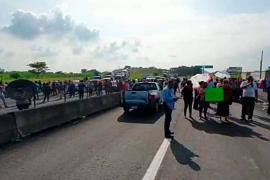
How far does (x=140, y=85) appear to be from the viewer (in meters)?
22.8

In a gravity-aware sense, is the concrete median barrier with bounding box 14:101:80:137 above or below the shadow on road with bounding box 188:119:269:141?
above

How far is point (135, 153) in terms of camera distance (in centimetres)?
965

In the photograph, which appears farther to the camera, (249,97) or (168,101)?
(249,97)

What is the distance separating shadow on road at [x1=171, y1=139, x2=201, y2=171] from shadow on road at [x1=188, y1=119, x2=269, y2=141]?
279 cm

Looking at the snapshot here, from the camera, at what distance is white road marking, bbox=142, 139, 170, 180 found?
7.39m

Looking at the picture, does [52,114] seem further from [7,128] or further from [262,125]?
[262,125]

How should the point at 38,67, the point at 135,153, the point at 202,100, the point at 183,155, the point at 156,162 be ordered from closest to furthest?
the point at 156,162
the point at 183,155
the point at 135,153
the point at 202,100
the point at 38,67

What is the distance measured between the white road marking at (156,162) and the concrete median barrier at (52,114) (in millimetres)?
4362

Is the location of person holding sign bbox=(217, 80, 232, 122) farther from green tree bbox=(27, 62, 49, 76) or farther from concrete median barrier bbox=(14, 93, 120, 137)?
green tree bbox=(27, 62, 49, 76)

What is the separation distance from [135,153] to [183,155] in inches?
43.9

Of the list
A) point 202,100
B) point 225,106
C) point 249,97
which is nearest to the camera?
point 225,106

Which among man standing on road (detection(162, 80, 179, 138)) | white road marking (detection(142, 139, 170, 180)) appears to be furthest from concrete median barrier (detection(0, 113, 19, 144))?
man standing on road (detection(162, 80, 179, 138))

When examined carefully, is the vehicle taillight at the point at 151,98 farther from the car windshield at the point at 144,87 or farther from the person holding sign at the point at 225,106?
the person holding sign at the point at 225,106

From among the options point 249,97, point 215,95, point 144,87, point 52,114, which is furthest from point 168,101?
point 144,87
